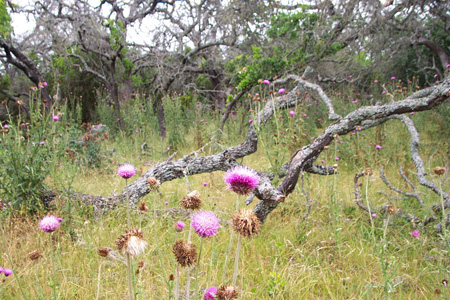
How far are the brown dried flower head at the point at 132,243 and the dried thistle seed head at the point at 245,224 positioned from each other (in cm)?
28

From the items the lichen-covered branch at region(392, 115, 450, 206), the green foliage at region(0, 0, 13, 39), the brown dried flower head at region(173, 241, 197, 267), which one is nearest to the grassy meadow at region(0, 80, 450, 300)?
the brown dried flower head at region(173, 241, 197, 267)

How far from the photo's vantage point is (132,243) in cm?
79

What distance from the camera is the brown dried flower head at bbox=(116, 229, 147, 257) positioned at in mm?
772

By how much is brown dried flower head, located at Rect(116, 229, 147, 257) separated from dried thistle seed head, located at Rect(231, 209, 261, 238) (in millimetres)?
282

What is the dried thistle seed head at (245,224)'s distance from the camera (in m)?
0.86

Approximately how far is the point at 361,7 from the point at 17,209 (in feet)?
17.4

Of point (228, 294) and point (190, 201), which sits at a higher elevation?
point (190, 201)

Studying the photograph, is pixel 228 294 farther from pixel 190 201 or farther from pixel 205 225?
pixel 190 201

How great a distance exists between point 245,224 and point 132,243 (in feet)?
1.09

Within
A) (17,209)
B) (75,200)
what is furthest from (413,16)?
(17,209)

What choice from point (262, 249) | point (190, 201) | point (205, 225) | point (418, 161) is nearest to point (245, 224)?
point (205, 225)

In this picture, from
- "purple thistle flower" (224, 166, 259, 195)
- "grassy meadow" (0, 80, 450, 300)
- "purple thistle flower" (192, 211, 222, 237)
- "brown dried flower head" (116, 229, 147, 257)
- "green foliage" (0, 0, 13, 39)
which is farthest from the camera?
"green foliage" (0, 0, 13, 39)

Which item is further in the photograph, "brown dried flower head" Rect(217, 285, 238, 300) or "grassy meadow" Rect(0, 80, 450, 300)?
"grassy meadow" Rect(0, 80, 450, 300)

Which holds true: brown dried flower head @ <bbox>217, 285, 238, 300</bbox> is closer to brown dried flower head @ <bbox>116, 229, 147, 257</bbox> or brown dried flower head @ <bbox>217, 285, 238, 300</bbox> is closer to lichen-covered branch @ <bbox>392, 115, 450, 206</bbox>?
brown dried flower head @ <bbox>116, 229, 147, 257</bbox>
